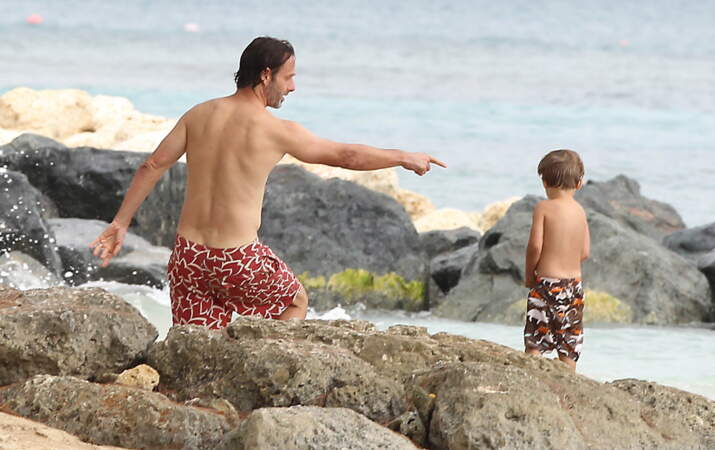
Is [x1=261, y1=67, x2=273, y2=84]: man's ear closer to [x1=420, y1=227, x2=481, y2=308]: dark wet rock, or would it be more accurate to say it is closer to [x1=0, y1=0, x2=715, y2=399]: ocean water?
[x1=0, y1=0, x2=715, y2=399]: ocean water

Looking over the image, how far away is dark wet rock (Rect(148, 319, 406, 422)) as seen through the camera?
12.3 feet

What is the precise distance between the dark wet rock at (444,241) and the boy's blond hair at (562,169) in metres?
5.96

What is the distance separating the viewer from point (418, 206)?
15.2m

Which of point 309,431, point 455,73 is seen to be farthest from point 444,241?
point 455,73

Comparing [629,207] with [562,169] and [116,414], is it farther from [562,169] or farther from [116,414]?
[116,414]

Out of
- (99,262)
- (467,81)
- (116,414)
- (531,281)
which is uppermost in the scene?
(467,81)

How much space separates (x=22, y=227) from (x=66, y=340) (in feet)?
17.6

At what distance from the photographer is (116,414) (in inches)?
144

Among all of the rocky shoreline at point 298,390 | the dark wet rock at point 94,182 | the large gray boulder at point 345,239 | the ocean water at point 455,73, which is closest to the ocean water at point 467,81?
the ocean water at point 455,73

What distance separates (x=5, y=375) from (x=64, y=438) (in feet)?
1.89

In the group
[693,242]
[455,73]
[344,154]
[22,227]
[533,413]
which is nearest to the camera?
[533,413]

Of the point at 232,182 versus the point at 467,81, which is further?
the point at 467,81

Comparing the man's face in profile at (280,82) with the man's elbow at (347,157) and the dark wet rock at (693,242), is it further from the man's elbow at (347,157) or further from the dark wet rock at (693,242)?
the dark wet rock at (693,242)

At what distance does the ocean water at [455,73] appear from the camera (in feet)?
75.4
